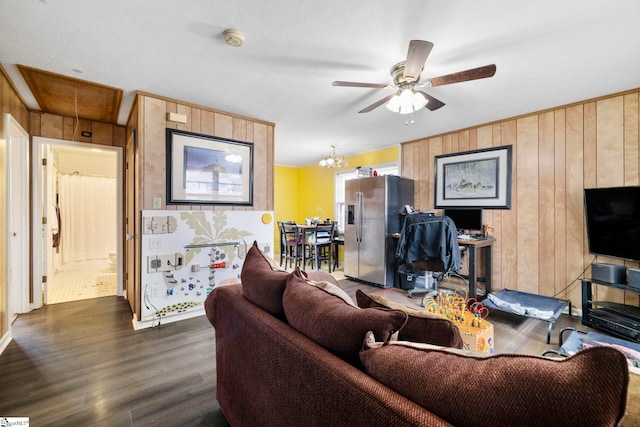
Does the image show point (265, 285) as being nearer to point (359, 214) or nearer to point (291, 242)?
point (359, 214)

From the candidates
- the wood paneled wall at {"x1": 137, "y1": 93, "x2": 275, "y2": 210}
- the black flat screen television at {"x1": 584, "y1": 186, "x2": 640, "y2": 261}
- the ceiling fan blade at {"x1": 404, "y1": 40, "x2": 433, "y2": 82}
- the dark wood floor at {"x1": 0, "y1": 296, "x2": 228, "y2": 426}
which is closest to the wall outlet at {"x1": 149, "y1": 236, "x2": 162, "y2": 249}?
the wood paneled wall at {"x1": 137, "y1": 93, "x2": 275, "y2": 210}

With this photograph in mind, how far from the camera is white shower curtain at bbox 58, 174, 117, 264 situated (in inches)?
222

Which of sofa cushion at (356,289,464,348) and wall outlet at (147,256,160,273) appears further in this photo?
wall outlet at (147,256,160,273)

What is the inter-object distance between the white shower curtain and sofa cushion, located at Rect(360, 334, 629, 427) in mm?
7247

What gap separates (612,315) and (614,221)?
3.03 ft

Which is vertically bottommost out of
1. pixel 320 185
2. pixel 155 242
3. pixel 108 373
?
pixel 108 373

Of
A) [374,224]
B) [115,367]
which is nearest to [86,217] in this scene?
[115,367]

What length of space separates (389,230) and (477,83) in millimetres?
2284

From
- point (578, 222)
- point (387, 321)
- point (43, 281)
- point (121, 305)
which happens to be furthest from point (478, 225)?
point (43, 281)

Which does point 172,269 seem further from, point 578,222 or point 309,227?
point 578,222

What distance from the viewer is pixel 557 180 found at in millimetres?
3297

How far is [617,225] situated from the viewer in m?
2.73

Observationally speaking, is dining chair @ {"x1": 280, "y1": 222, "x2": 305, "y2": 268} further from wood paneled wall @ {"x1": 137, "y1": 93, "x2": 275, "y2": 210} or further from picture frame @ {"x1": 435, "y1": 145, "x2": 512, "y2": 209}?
picture frame @ {"x1": 435, "y1": 145, "x2": 512, "y2": 209}

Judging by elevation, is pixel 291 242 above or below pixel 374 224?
below
